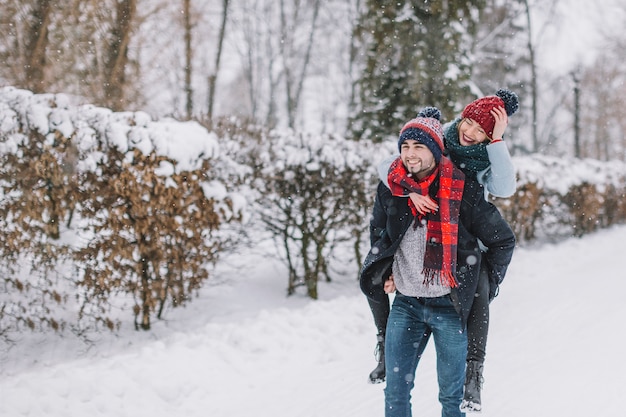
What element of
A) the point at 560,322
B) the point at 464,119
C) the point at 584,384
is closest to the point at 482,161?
the point at 464,119

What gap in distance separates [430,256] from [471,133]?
648 millimetres

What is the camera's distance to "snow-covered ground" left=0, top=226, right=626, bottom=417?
12.2 feet

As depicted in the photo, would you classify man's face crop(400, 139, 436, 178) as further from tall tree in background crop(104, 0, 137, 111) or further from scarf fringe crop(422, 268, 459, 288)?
tall tree in background crop(104, 0, 137, 111)

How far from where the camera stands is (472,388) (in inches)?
102

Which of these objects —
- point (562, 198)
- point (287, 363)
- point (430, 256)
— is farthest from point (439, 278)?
point (562, 198)

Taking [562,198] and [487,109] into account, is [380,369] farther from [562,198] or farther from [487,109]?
[562,198]

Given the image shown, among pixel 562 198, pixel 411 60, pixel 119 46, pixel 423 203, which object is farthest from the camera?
pixel 562 198

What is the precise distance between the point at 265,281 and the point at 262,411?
133 inches

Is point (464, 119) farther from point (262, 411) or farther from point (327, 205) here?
point (327, 205)

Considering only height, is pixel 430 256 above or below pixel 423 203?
below

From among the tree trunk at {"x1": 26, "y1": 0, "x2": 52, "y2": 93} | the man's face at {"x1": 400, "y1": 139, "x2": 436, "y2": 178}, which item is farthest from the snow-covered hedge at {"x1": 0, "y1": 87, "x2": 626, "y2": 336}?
the tree trunk at {"x1": 26, "y1": 0, "x2": 52, "y2": 93}

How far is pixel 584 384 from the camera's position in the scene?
381 cm

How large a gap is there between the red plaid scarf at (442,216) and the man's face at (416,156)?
4 cm

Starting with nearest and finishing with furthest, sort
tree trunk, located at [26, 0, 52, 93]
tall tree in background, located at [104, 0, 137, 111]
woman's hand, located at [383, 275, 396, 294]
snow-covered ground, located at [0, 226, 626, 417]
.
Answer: woman's hand, located at [383, 275, 396, 294] < snow-covered ground, located at [0, 226, 626, 417] < tree trunk, located at [26, 0, 52, 93] < tall tree in background, located at [104, 0, 137, 111]
